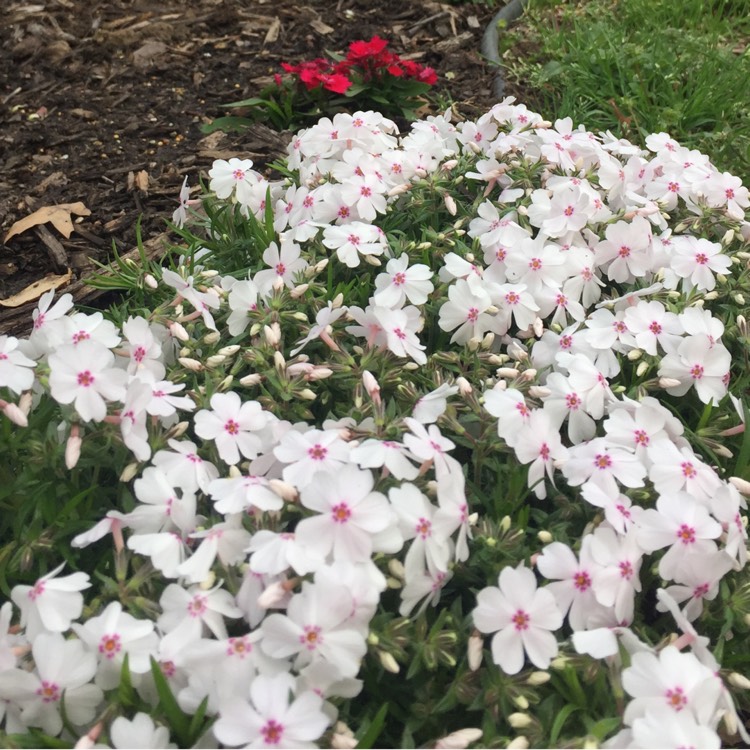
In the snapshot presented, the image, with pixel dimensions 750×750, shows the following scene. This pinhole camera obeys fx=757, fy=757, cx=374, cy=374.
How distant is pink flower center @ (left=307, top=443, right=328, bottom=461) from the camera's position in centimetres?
146

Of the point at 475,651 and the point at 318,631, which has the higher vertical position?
the point at 318,631

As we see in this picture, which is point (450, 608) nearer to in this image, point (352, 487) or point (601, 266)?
point (352, 487)

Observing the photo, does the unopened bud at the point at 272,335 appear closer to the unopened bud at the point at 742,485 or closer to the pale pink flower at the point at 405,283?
the pale pink flower at the point at 405,283

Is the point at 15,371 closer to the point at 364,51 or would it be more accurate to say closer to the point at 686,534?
the point at 686,534

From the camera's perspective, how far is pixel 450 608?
5.07 feet

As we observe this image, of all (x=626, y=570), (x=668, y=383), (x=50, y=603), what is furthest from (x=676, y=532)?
(x=50, y=603)

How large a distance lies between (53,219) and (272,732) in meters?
2.74

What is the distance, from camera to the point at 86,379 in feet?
5.00

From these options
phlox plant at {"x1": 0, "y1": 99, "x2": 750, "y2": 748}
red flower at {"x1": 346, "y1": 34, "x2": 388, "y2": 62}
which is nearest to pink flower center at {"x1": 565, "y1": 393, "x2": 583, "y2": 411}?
phlox plant at {"x1": 0, "y1": 99, "x2": 750, "y2": 748}

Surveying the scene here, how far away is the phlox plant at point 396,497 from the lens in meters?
1.28

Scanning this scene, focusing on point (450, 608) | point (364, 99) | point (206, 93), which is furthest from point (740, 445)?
point (206, 93)

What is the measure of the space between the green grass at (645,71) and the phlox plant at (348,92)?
27.0 inches

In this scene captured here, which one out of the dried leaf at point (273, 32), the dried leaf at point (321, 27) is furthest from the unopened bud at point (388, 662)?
the dried leaf at point (321, 27)

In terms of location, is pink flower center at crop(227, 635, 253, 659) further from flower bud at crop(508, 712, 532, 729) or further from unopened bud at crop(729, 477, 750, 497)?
unopened bud at crop(729, 477, 750, 497)
